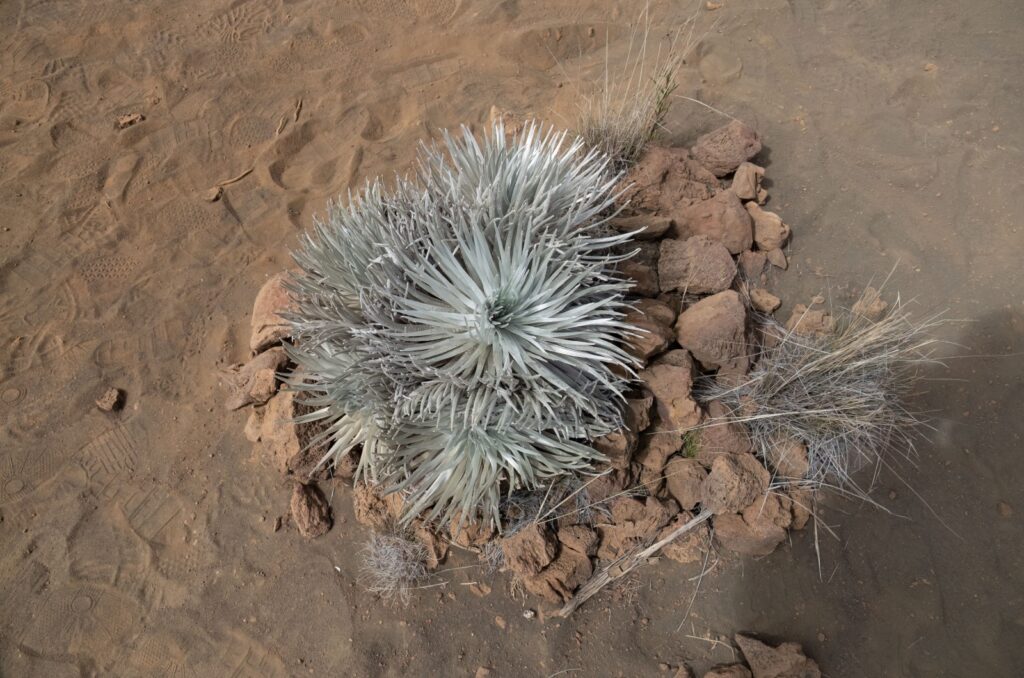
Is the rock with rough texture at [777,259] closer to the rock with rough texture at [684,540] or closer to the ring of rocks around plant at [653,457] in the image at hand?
the ring of rocks around plant at [653,457]

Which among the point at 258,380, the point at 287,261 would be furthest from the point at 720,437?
the point at 287,261

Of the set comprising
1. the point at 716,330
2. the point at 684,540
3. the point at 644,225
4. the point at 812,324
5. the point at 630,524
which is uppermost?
the point at 644,225

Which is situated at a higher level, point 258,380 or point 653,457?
point 258,380

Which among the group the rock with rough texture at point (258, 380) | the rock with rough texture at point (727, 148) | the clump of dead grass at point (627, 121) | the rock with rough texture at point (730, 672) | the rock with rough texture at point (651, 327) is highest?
the clump of dead grass at point (627, 121)

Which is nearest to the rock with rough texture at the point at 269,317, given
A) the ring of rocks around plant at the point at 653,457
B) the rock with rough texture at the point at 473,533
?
the ring of rocks around plant at the point at 653,457

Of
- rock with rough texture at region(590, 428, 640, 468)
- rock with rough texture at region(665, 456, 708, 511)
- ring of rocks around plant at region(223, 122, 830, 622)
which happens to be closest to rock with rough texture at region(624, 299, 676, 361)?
ring of rocks around plant at region(223, 122, 830, 622)

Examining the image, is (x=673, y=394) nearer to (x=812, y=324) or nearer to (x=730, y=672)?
(x=812, y=324)
